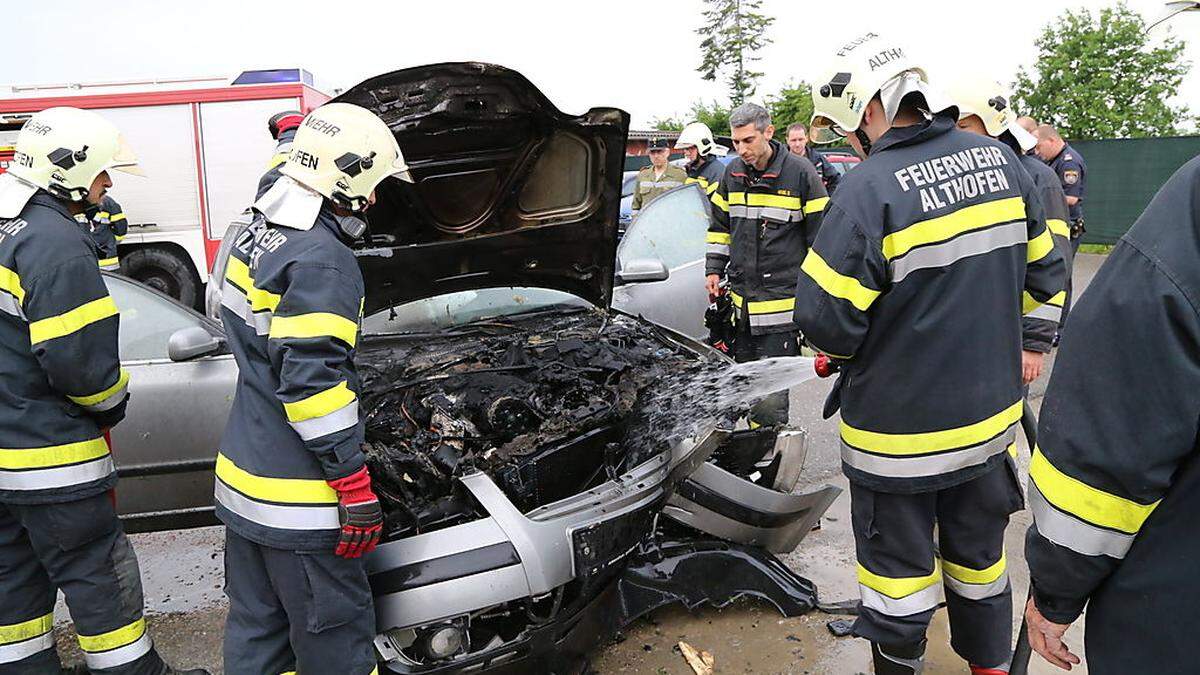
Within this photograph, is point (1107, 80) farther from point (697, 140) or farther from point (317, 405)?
point (317, 405)

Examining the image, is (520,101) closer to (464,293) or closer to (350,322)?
(464,293)

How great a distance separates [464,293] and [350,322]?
5.39 ft

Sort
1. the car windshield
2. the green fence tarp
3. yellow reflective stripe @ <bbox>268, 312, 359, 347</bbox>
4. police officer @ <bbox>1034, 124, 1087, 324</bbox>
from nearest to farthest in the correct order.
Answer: yellow reflective stripe @ <bbox>268, 312, 359, 347</bbox> < the car windshield < police officer @ <bbox>1034, 124, 1087, 324</bbox> < the green fence tarp

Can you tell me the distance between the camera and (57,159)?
2631 millimetres

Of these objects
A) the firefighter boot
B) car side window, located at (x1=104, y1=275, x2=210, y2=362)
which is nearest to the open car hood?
car side window, located at (x1=104, y1=275, x2=210, y2=362)

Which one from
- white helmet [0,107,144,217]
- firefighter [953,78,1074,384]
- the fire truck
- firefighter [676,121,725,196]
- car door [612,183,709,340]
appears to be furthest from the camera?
the fire truck

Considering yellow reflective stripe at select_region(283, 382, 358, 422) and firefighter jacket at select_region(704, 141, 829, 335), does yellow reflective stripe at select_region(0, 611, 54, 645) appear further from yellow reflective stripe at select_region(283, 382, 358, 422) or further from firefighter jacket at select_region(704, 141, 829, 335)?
firefighter jacket at select_region(704, 141, 829, 335)

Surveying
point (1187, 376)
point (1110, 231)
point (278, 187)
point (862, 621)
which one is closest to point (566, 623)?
point (862, 621)

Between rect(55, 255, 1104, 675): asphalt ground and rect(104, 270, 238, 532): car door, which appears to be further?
rect(104, 270, 238, 532): car door

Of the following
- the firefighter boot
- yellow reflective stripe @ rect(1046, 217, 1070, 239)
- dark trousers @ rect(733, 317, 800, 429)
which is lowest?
the firefighter boot

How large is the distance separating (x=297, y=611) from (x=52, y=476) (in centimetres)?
101

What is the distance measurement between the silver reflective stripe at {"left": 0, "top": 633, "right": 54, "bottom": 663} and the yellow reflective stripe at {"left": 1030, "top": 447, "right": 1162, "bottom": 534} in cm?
305

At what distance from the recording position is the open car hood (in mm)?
3053

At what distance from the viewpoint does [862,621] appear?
245 cm
